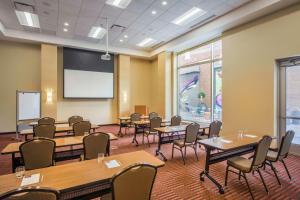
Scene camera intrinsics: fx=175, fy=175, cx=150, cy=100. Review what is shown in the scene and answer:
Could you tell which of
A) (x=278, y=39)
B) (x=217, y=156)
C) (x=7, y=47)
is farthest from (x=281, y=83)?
(x=7, y=47)

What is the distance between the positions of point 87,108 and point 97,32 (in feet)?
12.7

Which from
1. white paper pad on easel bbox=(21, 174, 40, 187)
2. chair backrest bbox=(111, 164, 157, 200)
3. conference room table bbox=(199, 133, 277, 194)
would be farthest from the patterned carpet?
white paper pad on easel bbox=(21, 174, 40, 187)

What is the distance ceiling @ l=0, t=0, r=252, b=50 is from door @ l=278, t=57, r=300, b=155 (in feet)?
7.15

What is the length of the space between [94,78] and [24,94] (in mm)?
3137

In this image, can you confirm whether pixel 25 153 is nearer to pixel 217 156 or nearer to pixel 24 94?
pixel 217 156

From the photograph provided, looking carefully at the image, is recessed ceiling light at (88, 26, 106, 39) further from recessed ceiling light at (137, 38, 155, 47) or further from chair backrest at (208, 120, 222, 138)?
chair backrest at (208, 120, 222, 138)

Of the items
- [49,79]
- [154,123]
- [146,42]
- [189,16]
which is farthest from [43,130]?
[146,42]

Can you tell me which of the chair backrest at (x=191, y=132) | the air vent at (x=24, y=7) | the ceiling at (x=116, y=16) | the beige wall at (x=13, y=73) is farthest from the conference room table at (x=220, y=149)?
the beige wall at (x=13, y=73)

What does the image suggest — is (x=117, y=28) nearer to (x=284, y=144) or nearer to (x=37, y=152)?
(x=37, y=152)

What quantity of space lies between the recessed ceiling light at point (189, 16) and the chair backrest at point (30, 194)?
581cm

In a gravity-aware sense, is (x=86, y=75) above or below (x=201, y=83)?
above

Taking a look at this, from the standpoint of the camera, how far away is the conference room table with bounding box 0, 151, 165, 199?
1.59 m

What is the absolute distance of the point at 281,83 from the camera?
495 cm

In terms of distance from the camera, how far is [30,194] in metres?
1.12
